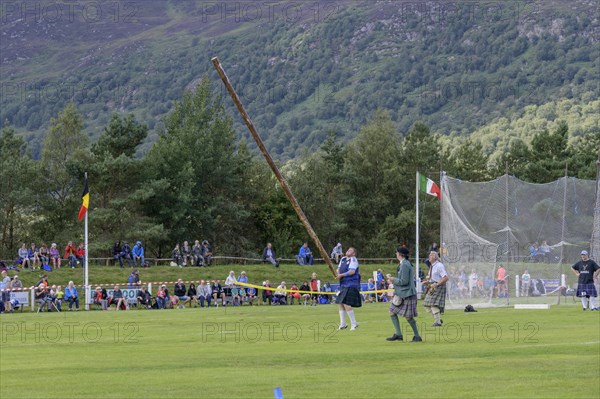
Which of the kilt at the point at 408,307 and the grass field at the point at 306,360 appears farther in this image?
the kilt at the point at 408,307

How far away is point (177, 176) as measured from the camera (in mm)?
63406

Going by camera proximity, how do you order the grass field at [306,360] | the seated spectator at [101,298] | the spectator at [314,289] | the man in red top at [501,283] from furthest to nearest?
1. the spectator at [314,289]
2. the seated spectator at [101,298]
3. the man in red top at [501,283]
4. the grass field at [306,360]

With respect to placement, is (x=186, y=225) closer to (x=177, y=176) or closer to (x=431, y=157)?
(x=177, y=176)

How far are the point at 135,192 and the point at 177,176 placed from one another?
160 inches

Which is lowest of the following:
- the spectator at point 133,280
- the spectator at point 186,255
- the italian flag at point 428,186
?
the spectator at point 133,280

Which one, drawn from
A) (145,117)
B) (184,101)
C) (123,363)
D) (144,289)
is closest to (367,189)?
(184,101)

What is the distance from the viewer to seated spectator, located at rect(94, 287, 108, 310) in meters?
38.0

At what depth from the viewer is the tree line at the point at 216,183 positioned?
2430 inches

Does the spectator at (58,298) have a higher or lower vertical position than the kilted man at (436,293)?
lower

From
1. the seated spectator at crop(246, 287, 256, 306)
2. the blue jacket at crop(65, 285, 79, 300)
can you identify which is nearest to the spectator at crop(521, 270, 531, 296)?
the seated spectator at crop(246, 287, 256, 306)

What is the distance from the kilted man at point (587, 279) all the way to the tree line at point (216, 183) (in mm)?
29585

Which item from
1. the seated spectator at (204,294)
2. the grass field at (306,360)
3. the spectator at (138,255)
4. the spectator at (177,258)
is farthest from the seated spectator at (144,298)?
the grass field at (306,360)

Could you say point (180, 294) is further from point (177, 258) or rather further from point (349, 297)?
point (349, 297)

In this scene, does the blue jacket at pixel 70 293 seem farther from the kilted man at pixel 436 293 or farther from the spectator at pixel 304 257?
the kilted man at pixel 436 293
